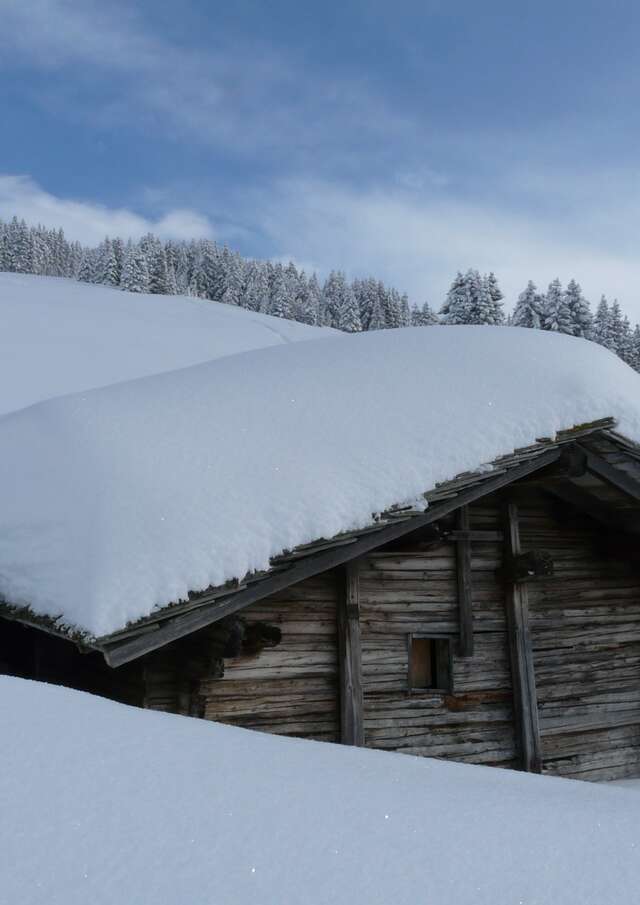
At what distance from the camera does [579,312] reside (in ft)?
184

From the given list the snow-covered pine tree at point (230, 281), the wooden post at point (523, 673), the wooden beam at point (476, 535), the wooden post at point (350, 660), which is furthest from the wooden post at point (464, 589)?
the snow-covered pine tree at point (230, 281)

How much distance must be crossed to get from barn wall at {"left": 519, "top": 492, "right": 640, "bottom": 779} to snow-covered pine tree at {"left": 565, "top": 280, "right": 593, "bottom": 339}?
49.2 meters

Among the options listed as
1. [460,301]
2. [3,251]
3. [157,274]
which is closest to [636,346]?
[460,301]

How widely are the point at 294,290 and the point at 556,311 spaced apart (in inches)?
1672

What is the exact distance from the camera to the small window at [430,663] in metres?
7.92

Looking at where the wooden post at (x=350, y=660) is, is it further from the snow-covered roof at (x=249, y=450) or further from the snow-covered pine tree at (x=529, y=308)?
the snow-covered pine tree at (x=529, y=308)

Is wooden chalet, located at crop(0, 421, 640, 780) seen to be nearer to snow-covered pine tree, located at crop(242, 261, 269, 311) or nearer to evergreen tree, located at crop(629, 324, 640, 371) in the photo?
evergreen tree, located at crop(629, 324, 640, 371)

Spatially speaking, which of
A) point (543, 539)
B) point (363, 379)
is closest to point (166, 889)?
point (363, 379)

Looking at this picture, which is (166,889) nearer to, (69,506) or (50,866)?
(50,866)

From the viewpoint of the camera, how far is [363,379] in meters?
8.37

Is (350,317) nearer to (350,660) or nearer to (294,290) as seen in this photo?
(294,290)

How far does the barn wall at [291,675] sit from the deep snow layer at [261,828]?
351 cm

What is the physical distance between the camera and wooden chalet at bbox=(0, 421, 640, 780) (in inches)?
265

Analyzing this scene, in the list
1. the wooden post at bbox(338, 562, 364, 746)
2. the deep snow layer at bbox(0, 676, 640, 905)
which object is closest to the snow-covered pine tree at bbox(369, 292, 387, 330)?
the wooden post at bbox(338, 562, 364, 746)
